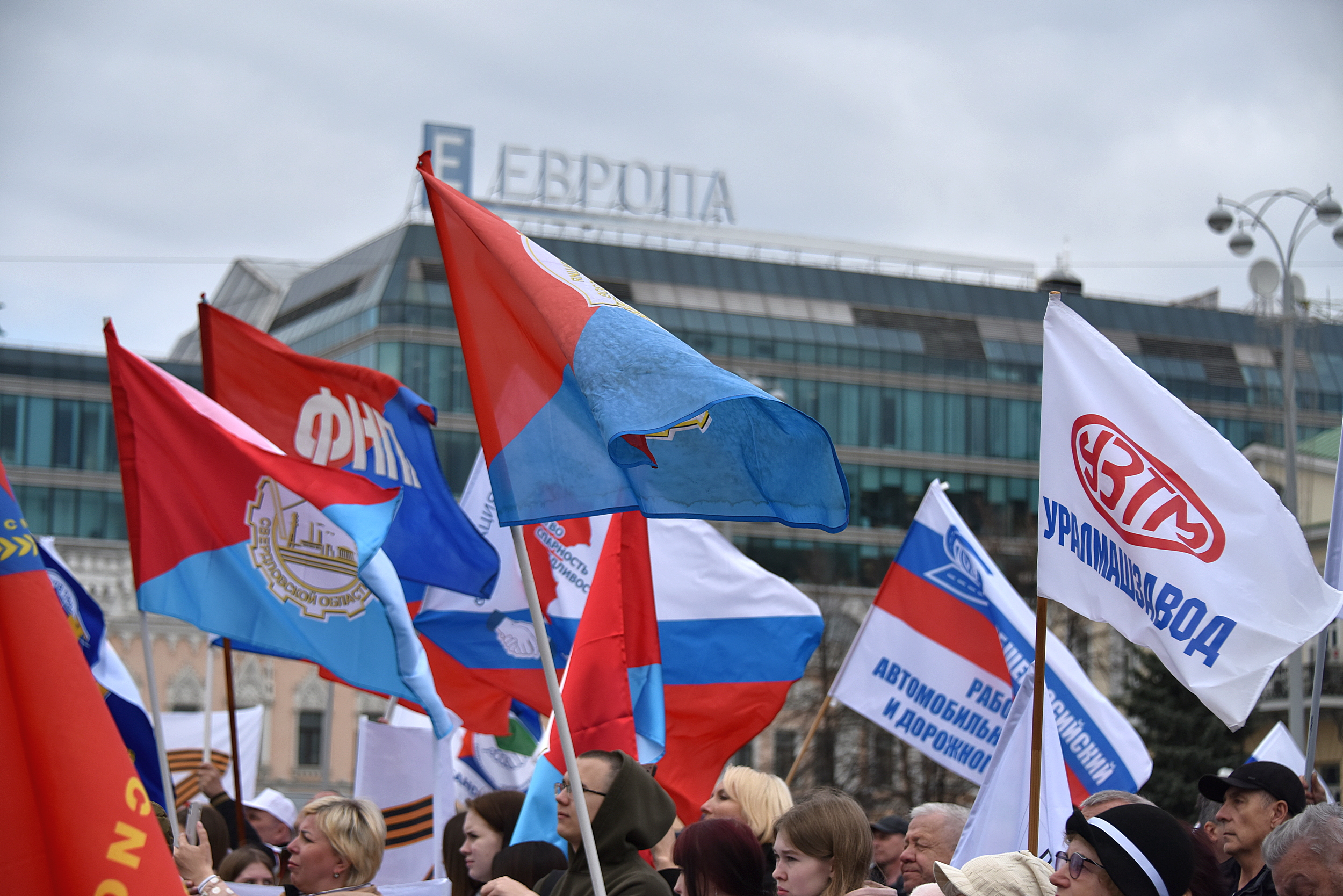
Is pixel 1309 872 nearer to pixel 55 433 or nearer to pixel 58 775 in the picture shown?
pixel 58 775

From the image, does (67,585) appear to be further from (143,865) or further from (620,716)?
(143,865)

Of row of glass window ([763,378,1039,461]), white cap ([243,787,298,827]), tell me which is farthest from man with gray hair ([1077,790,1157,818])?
row of glass window ([763,378,1039,461])

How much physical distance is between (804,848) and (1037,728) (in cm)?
95

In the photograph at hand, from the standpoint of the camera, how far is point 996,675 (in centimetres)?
1011

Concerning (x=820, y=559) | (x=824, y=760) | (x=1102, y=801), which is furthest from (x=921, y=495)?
(x=1102, y=801)

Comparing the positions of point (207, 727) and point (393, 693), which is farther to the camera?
point (207, 727)

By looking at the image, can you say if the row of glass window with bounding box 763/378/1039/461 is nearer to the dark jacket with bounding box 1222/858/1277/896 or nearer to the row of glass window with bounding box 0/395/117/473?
the row of glass window with bounding box 0/395/117/473

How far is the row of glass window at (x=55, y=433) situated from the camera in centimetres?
5428

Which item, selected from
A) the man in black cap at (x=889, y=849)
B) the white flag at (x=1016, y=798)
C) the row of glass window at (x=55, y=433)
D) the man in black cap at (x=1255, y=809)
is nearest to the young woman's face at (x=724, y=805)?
the man in black cap at (x=889, y=849)

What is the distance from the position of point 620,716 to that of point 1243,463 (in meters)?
2.72

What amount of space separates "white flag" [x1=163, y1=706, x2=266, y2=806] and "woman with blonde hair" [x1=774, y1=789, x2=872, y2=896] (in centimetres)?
650

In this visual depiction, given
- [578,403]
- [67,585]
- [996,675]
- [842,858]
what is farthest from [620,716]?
[67,585]

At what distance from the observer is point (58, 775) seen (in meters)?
3.39

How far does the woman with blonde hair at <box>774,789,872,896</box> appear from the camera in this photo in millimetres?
5590
